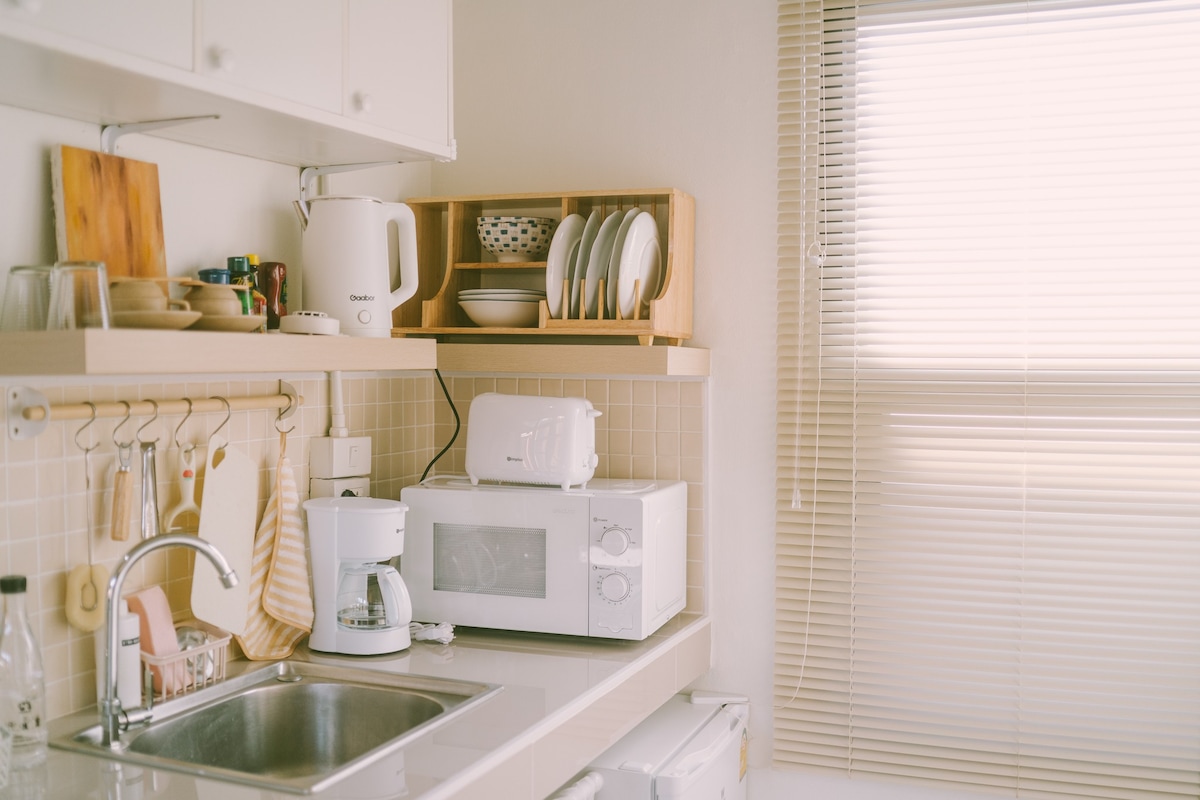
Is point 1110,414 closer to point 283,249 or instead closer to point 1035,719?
point 1035,719

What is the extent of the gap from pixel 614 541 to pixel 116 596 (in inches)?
37.1

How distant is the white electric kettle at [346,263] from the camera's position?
200cm

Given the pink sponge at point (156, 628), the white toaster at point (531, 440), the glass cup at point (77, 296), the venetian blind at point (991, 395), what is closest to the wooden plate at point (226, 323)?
the glass cup at point (77, 296)

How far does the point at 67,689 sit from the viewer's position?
1.65 metres

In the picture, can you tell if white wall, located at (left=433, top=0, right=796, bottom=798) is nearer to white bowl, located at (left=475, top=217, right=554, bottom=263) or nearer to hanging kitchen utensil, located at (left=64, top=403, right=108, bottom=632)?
white bowl, located at (left=475, top=217, right=554, bottom=263)

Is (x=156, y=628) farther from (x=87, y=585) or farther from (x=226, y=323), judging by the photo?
(x=226, y=323)

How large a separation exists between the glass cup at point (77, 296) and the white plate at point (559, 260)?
41.9 inches

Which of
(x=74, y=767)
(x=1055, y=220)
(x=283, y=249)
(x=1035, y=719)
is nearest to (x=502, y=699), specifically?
(x=74, y=767)

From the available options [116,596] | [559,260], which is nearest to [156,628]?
[116,596]

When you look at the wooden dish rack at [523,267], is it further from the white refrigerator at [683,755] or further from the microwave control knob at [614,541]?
the white refrigerator at [683,755]

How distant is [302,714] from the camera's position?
73.4 inches

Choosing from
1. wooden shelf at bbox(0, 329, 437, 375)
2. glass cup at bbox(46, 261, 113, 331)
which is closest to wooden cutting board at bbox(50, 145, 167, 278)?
glass cup at bbox(46, 261, 113, 331)

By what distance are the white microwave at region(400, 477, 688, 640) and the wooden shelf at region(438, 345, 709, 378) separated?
0.86 ft

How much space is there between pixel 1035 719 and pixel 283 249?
6.12 feet
